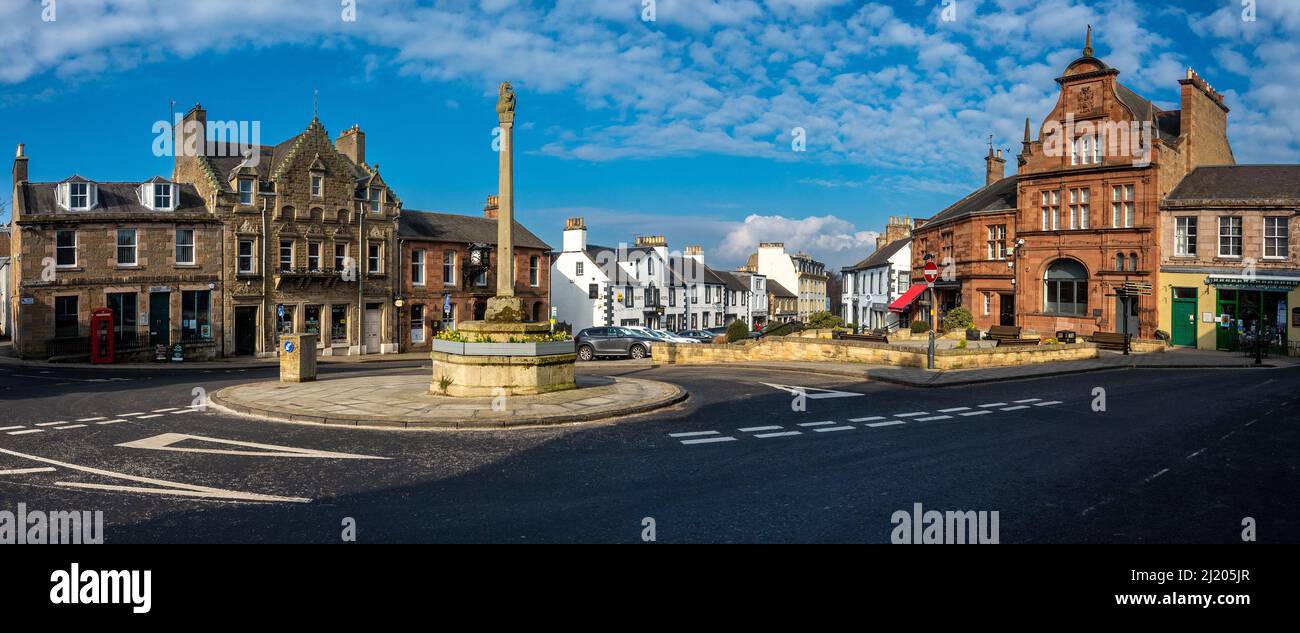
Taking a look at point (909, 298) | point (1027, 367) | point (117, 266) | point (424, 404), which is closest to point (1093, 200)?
point (909, 298)

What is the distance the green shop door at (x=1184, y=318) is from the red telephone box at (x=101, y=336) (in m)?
44.8

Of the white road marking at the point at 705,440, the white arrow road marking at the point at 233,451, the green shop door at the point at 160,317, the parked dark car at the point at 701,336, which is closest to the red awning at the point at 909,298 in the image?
the parked dark car at the point at 701,336

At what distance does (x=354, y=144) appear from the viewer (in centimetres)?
4269

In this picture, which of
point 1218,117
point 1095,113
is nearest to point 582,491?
point 1095,113

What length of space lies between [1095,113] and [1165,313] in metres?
9.53

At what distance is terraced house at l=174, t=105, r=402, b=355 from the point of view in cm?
3481

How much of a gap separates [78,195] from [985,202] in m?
44.7

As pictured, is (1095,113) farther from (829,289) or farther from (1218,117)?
(829,289)

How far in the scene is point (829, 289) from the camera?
340ft

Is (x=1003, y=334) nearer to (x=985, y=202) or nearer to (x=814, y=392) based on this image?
(x=985, y=202)

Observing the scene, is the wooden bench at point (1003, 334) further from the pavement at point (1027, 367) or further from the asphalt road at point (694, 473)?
the asphalt road at point (694, 473)

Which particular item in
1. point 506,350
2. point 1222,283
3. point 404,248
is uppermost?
point 404,248

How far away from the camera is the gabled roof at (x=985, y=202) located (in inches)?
1587

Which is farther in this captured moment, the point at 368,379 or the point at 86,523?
the point at 368,379
